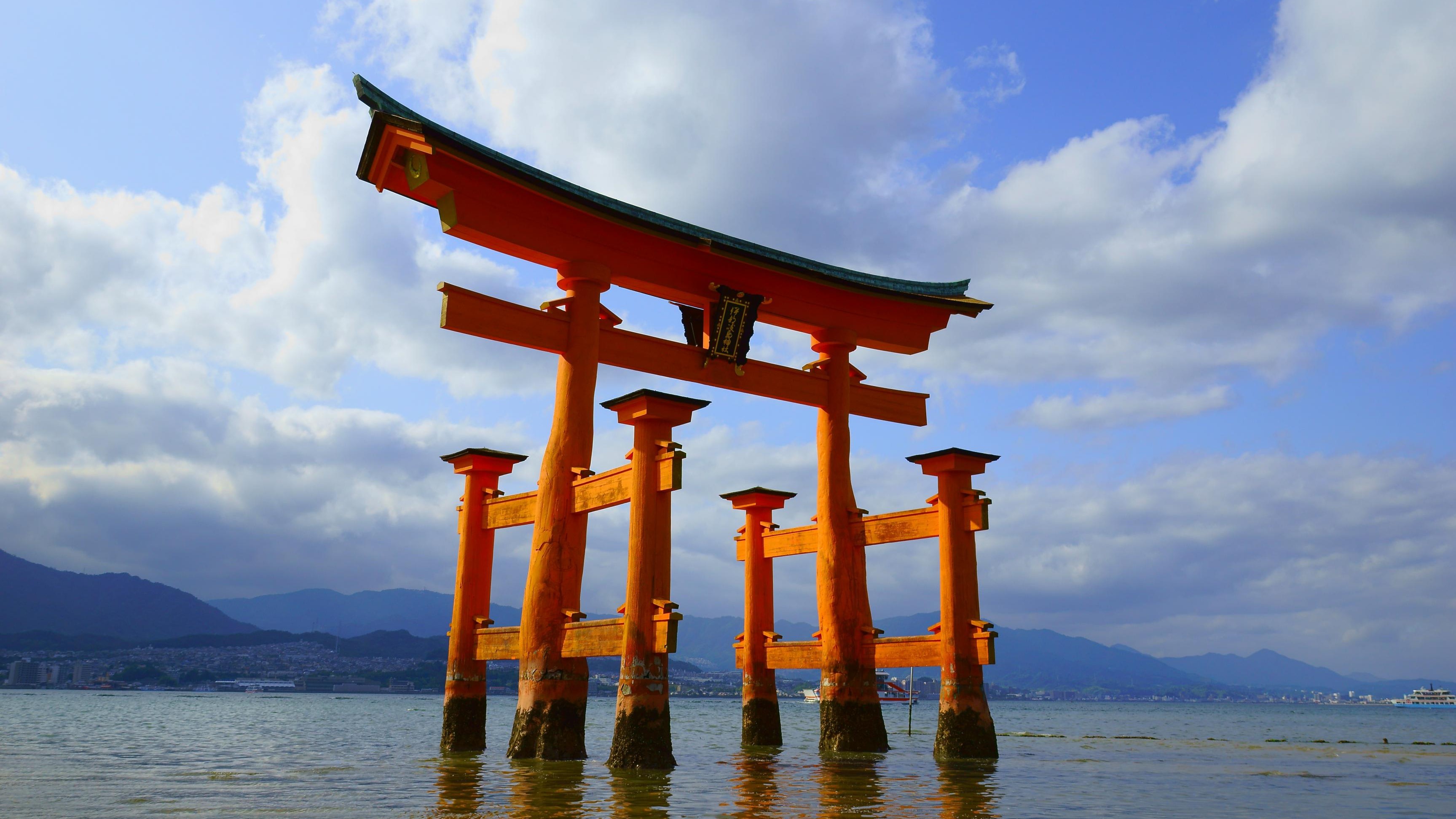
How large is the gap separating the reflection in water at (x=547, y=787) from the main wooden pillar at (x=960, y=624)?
5722 millimetres

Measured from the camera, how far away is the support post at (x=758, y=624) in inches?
692

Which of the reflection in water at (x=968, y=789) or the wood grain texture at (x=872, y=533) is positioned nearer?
the reflection in water at (x=968, y=789)

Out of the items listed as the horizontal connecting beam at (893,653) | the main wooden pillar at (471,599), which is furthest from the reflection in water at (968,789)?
the main wooden pillar at (471,599)

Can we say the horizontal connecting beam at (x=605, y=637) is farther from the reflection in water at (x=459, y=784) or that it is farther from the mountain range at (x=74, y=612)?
the mountain range at (x=74, y=612)

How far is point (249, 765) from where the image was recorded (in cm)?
1544

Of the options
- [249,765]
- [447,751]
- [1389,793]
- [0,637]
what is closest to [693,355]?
[447,751]

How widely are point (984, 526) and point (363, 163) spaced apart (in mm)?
10465

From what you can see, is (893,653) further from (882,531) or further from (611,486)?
(611,486)

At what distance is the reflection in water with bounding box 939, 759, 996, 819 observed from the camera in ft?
31.1

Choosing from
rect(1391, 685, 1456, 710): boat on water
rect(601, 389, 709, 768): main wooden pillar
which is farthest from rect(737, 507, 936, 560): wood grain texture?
rect(1391, 685, 1456, 710): boat on water

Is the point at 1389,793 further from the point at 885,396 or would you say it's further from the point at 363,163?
the point at 363,163

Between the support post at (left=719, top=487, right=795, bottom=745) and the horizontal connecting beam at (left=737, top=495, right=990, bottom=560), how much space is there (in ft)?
0.83

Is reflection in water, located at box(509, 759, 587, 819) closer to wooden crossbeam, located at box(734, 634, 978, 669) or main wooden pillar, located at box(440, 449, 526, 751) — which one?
main wooden pillar, located at box(440, 449, 526, 751)

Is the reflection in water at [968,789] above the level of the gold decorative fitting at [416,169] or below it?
below
